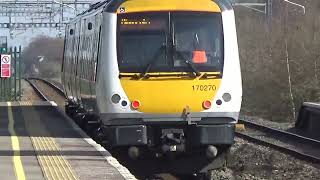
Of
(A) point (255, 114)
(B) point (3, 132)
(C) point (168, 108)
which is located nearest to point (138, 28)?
(C) point (168, 108)

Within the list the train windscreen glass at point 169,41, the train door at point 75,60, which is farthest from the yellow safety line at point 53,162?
the train door at point 75,60

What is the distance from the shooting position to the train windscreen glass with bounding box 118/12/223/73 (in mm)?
11617

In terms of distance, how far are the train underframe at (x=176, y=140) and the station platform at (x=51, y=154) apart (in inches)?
16.6

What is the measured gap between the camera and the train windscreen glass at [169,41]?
1162 centimetres

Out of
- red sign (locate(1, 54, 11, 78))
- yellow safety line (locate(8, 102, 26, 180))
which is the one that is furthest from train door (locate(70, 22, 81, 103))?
red sign (locate(1, 54, 11, 78))

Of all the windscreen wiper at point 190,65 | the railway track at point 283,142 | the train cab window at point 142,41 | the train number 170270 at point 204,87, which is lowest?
the railway track at point 283,142

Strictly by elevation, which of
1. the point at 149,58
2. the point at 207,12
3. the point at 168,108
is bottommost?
the point at 168,108

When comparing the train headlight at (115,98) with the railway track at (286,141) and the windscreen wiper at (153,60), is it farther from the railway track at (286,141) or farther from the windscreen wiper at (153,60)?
the railway track at (286,141)

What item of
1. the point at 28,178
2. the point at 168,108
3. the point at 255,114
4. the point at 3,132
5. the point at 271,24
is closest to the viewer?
the point at 28,178

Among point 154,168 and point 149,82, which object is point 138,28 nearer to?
point 149,82

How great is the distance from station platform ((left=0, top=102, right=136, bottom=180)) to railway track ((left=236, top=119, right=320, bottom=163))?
14.9 ft

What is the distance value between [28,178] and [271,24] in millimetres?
32675

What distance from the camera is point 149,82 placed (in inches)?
451

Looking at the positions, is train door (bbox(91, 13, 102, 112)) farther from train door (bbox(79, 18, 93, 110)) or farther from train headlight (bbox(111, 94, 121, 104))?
train headlight (bbox(111, 94, 121, 104))
